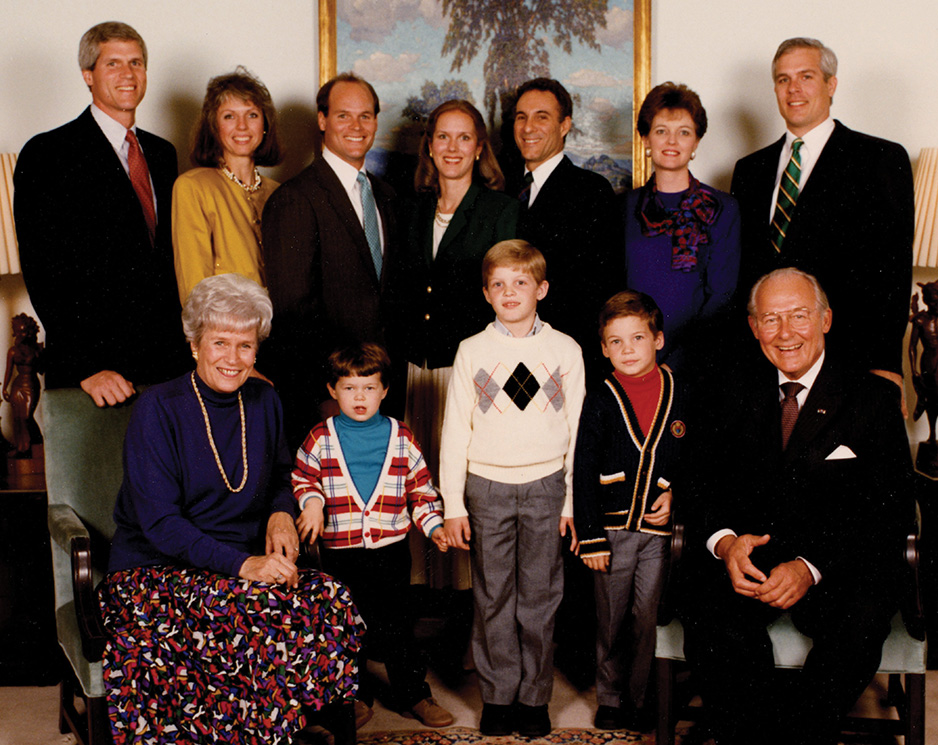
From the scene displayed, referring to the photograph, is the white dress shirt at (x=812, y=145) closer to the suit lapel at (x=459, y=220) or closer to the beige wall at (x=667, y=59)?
the beige wall at (x=667, y=59)

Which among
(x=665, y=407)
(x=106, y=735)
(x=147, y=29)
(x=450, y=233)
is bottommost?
(x=106, y=735)

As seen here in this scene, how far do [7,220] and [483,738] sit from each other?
2789 millimetres

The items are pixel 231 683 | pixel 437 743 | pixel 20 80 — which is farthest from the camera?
pixel 20 80

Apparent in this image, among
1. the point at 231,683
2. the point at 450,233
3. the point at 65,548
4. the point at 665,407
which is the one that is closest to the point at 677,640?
the point at 665,407

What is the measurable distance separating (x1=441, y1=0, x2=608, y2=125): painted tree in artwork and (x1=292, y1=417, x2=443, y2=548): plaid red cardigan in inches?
76.6

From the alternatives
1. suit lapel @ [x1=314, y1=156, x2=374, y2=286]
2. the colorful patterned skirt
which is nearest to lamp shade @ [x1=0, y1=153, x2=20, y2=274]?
suit lapel @ [x1=314, y1=156, x2=374, y2=286]

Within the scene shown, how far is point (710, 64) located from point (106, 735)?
367 cm

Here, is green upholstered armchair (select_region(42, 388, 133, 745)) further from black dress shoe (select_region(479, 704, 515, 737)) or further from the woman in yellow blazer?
black dress shoe (select_region(479, 704, 515, 737))

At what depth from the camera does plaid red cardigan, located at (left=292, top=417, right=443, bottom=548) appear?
3.04 meters

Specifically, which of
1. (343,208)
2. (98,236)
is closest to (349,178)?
(343,208)

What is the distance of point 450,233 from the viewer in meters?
3.40

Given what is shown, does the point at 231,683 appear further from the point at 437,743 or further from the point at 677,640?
the point at 677,640

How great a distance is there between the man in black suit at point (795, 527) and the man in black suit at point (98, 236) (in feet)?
6.94

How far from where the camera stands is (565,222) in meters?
3.49
